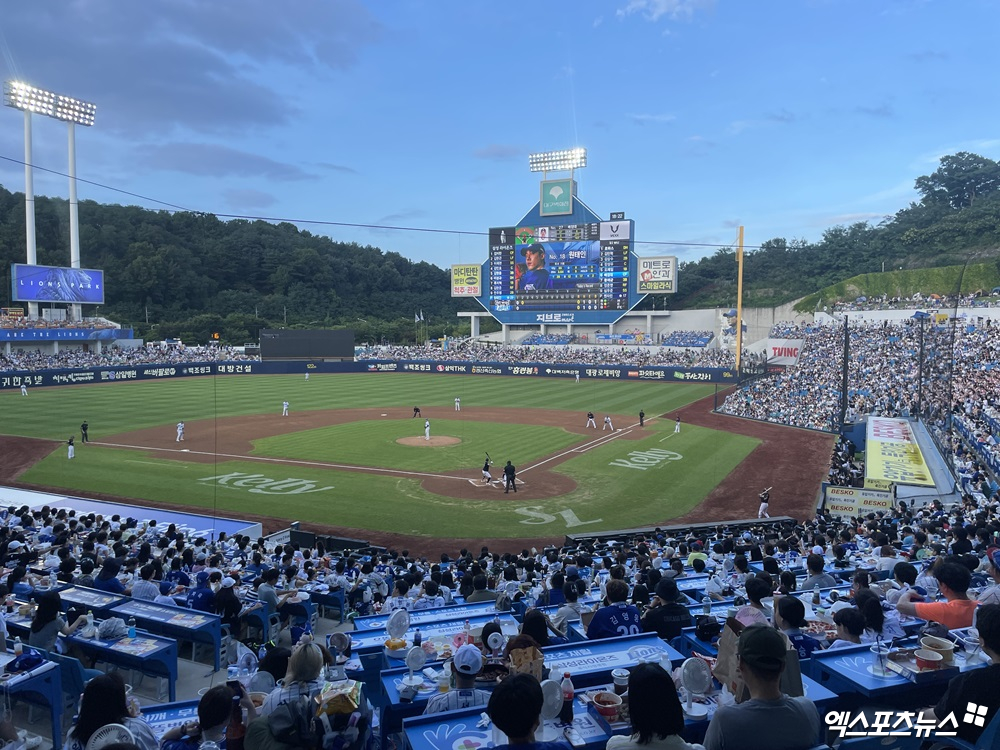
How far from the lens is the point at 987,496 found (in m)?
18.6

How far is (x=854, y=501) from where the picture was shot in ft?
67.8

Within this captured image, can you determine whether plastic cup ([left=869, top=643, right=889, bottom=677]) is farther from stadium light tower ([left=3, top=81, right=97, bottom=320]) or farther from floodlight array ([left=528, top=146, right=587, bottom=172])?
floodlight array ([left=528, top=146, right=587, bottom=172])

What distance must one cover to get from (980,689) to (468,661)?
10.1ft

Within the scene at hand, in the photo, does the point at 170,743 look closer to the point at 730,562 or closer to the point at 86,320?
the point at 730,562

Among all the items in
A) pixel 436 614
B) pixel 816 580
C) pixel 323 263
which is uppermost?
pixel 323 263

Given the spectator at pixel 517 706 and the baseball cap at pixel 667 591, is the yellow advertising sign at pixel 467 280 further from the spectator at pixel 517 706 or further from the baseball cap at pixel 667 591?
the spectator at pixel 517 706

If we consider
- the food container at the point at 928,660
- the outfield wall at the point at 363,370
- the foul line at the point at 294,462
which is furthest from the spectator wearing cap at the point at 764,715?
the outfield wall at the point at 363,370

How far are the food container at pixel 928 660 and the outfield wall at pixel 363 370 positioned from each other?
57892 millimetres

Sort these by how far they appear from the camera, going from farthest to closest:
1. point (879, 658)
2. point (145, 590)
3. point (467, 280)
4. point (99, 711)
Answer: point (467, 280), point (145, 590), point (879, 658), point (99, 711)

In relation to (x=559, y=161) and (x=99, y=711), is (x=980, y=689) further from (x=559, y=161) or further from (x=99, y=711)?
(x=559, y=161)

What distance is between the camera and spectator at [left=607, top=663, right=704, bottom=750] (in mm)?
3217

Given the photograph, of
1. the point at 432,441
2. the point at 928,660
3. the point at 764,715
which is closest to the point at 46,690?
the point at 764,715

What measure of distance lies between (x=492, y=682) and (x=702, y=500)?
65.5ft

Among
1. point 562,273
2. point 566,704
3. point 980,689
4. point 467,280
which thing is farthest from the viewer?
point 467,280
